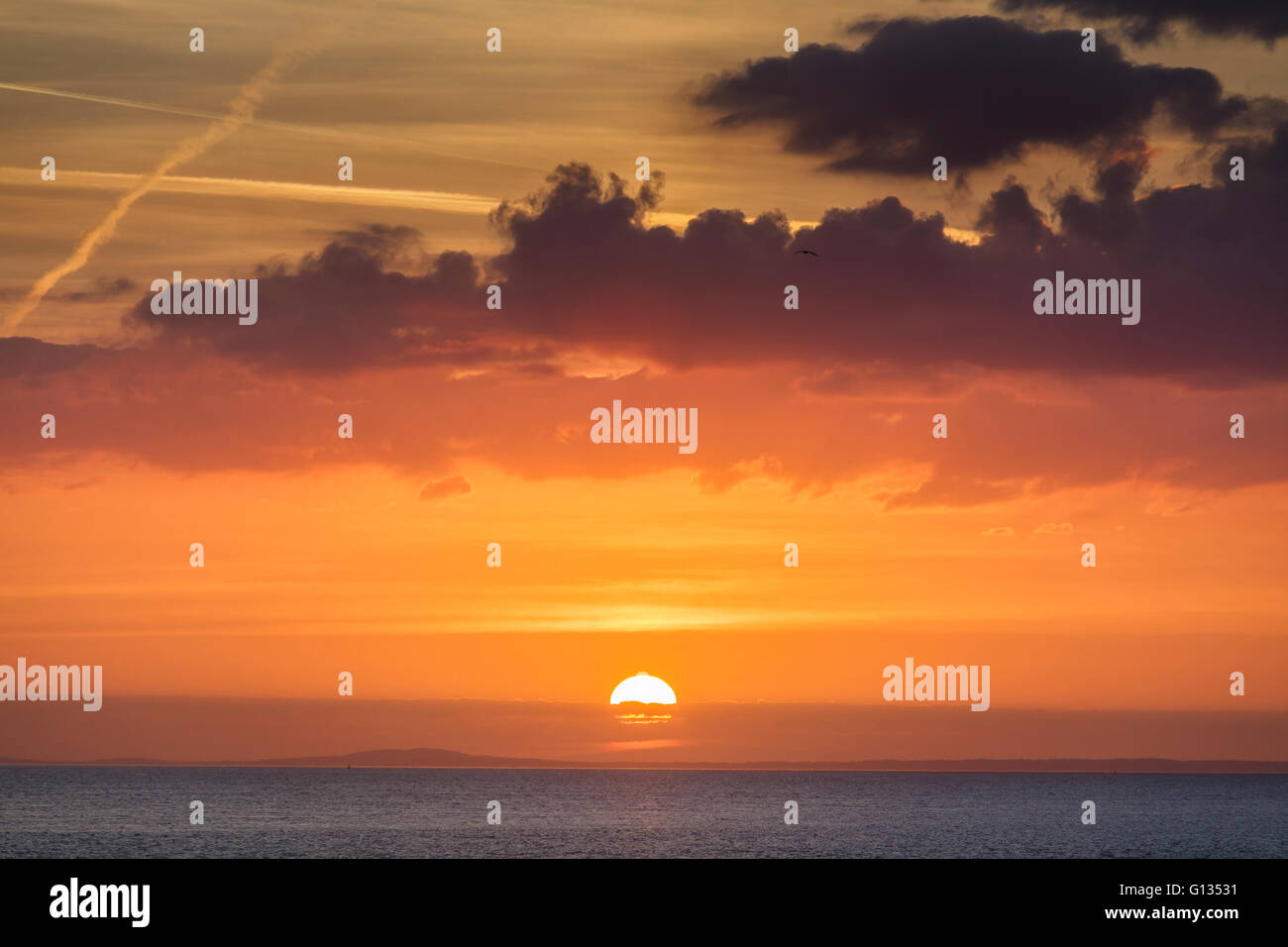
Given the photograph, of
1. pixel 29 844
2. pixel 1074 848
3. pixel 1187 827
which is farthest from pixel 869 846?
pixel 29 844

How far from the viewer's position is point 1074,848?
130m
